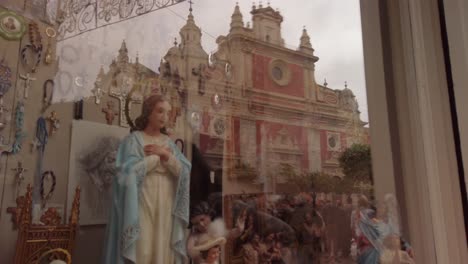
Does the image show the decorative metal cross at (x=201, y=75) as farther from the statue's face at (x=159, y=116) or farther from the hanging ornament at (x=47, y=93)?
the hanging ornament at (x=47, y=93)

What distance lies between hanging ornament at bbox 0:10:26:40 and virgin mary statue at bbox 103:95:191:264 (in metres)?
0.77

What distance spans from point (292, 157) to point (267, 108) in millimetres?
331

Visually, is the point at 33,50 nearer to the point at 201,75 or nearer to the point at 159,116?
the point at 159,116

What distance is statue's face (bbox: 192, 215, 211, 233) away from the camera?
2.21 meters

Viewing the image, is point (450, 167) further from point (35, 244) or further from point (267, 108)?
point (35, 244)

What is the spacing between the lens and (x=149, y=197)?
1969 mm

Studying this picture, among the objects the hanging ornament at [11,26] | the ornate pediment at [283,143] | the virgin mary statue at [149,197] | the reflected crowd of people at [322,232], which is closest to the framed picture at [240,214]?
the reflected crowd of people at [322,232]

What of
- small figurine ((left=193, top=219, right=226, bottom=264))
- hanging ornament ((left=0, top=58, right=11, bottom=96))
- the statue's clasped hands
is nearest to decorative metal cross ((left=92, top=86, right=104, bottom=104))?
hanging ornament ((left=0, top=58, right=11, bottom=96))

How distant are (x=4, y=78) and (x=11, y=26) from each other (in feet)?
0.88

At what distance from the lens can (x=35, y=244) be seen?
1.95 m

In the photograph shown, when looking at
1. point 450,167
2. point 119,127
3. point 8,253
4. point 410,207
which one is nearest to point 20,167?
point 8,253

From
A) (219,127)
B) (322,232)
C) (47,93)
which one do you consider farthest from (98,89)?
(322,232)

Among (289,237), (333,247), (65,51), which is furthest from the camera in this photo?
(65,51)

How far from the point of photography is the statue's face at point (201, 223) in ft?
7.26
